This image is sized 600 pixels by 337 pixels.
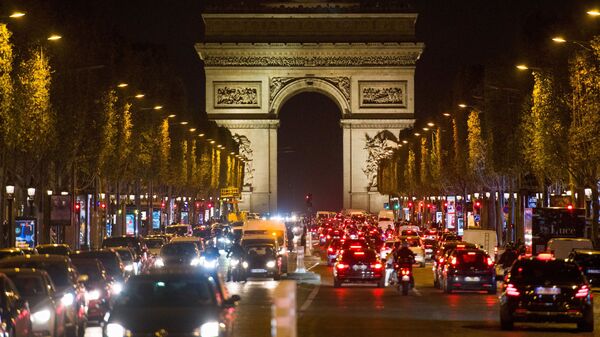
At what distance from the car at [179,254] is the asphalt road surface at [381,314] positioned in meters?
1.92

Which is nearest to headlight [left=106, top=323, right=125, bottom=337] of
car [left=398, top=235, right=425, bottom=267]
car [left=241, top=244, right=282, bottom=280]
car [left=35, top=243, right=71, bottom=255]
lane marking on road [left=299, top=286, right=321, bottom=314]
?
lane marking on road [left=299, top=286, right=321, bottom=314]

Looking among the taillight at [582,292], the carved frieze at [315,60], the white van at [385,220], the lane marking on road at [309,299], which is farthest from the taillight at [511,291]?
the carved frieze at [315,60]

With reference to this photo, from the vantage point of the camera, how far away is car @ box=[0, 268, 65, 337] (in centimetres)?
2256

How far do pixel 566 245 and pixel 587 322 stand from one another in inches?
936

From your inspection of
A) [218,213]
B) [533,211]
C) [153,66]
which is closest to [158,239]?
[533,211]

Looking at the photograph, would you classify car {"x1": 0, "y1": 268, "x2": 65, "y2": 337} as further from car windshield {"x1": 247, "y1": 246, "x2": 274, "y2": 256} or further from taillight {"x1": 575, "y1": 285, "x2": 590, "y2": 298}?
car windshield {"x1": 247, "y1": 246, "x2": 274, "y2": 256}

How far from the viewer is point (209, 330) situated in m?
18.8

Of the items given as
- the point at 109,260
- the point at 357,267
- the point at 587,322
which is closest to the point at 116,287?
the point at 109,260

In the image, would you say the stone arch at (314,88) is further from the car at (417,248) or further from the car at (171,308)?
the car at (171,308)

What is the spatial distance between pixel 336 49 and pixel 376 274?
10846 cm

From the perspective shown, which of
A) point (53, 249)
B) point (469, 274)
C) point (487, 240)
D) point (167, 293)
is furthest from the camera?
point (487, 240)

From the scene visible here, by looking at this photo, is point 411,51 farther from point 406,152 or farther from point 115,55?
point 115,55

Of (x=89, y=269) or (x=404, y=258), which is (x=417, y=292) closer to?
(x=404, y=258)

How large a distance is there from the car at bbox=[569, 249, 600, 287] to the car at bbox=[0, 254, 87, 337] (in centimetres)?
2059
